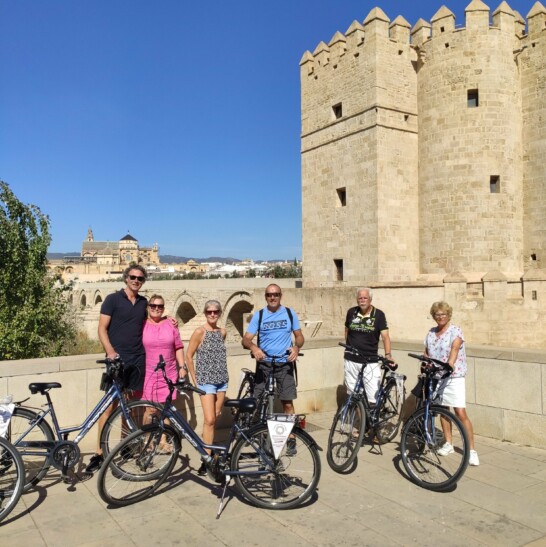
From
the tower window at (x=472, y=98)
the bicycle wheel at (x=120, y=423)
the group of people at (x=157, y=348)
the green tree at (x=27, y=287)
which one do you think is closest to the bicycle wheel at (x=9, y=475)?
the bicycle wheel at (x=120, y=423)

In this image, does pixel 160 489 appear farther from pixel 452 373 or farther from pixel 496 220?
pixel 496 220

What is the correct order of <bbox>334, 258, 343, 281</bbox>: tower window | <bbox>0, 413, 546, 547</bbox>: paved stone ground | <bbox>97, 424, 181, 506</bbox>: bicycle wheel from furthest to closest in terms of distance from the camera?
1. <bbox>334, 258, 343, 281</bbox>: tower window
2. <bbox>97, 424, 181, 506</bbox>: bicycle wheel
3. <bbox>0, 413, 546, 547</bbox>: paved stone ground

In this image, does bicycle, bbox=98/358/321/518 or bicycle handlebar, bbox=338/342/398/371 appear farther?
bicycle handlebar, bbox=338/342/398/371

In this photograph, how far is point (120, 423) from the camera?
4594mm

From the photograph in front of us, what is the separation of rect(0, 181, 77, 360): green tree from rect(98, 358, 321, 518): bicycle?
35.8 feet

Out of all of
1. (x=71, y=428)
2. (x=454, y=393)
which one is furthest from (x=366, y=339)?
(x=71, y=428)

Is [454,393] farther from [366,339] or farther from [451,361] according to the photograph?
[366,339]

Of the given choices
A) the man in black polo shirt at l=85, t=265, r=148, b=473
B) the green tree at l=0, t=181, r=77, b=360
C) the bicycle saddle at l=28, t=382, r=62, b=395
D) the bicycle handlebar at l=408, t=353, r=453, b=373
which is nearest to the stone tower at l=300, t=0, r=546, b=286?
the green tree at l=0, t=181, r=77, b=360

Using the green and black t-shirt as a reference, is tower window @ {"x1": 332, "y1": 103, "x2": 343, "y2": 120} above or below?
above

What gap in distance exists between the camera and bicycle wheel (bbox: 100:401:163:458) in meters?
4.12

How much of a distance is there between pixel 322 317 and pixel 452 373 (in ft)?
33.9

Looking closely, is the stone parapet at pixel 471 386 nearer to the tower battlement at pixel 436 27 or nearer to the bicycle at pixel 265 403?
the bicycle at pixel 265 403

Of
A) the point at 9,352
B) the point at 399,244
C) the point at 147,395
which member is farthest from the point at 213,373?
the point at 399,244

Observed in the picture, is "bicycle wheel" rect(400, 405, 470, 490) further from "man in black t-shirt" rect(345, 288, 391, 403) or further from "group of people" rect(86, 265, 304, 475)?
"group of people" rect(86, 265, 304, 475)
